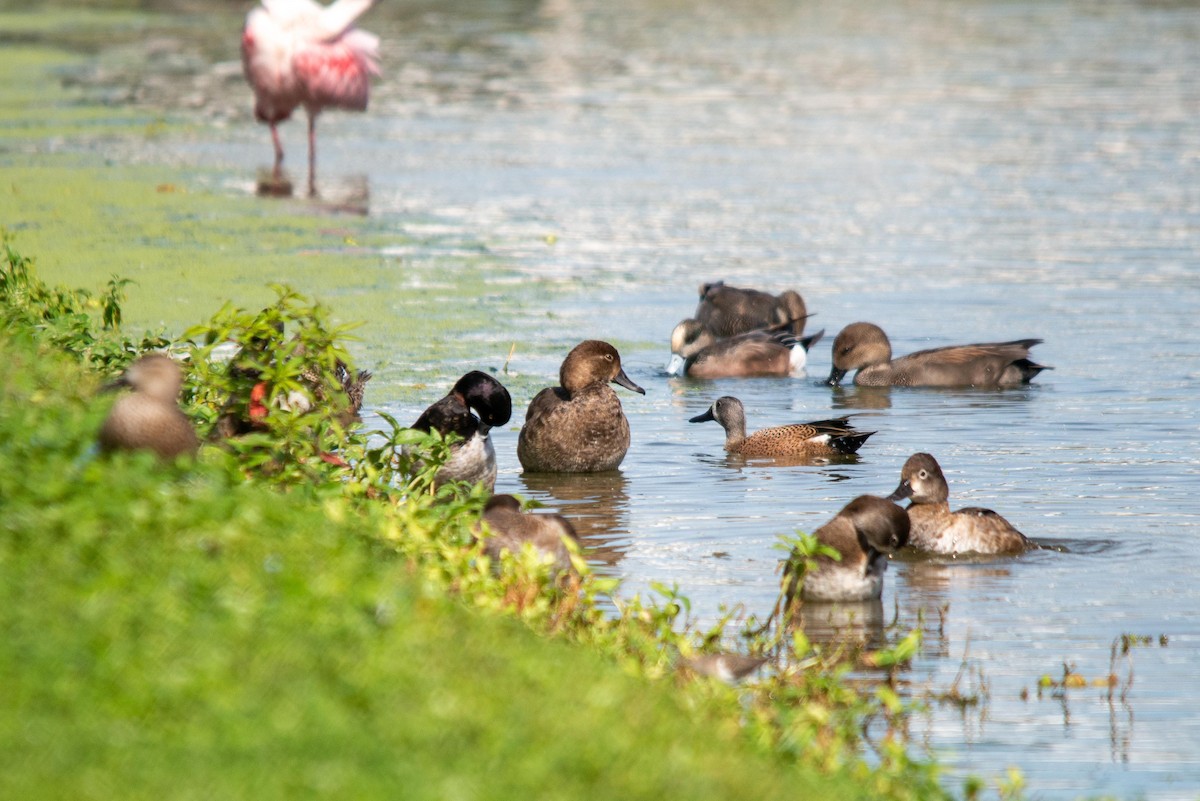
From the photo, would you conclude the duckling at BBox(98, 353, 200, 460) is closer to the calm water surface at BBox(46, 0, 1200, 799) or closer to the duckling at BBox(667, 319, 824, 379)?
the calm water surface at BBox(46, 0, 1200, 799)

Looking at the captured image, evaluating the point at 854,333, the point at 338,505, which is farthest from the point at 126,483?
the point at 854,333

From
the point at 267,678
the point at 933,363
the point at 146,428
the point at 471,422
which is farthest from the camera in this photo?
the point at 933,363

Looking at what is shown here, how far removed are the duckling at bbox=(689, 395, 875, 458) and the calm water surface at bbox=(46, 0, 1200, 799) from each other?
217 mm

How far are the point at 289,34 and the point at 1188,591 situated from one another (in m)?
17.0

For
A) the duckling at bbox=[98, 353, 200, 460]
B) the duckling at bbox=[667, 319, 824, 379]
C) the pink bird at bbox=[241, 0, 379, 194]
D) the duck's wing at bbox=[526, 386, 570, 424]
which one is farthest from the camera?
the pink bird at bbox=[241, 0, 379, 194]

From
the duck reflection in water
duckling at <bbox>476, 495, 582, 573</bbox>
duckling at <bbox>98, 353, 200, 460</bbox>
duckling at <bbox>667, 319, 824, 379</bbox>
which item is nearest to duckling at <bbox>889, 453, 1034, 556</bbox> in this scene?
the duck reflection in water

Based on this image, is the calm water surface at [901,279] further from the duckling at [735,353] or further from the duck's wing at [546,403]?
the duck's wing at [546,403]

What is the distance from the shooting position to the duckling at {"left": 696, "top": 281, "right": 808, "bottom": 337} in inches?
575

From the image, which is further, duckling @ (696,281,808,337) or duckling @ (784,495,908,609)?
duckling @ (696,281,808,337)

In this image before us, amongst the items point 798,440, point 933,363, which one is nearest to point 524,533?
point 798,440

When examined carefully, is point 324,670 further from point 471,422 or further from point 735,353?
point 735,353

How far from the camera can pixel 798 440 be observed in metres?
11.1

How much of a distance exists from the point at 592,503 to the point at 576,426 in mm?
668

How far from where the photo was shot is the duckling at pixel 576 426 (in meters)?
10.4
